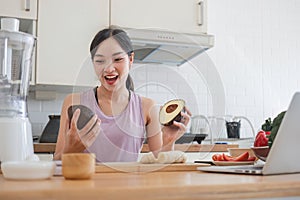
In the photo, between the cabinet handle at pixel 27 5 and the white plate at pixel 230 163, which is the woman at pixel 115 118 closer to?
the white plate at pixel 230 163

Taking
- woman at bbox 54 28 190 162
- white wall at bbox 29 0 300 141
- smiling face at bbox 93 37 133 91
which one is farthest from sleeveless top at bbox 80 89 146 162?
white wall at bbox 29 0 300 141

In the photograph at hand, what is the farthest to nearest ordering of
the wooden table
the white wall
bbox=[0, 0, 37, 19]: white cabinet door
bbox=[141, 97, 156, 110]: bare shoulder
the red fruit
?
the white wall
bbox=[0, 0, 37, 19]: white cabinet door
bbox=[141, 97, 156, 110]: bare shoulder
the red fruit
the wooden table

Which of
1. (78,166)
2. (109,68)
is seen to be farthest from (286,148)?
(109,68)

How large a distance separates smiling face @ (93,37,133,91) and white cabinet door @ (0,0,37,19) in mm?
1518

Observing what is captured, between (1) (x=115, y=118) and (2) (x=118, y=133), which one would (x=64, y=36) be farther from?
(2) (x=118, y=133)

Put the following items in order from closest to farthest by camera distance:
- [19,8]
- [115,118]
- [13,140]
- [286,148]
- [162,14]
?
[286,148], [13,140], [115,118], [19,8], [162,14]

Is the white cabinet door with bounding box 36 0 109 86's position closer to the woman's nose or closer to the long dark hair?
the long dark hair

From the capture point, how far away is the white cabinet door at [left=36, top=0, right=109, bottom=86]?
2.78 m

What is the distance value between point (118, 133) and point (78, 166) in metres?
0.59

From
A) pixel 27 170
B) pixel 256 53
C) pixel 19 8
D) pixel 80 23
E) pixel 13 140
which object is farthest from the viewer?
pixel 256 53

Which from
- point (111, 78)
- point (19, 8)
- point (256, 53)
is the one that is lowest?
point (111, 78)

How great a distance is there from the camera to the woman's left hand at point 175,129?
1.22 metres

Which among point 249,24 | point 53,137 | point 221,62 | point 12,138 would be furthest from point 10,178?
point 249,24

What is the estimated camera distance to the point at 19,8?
2.74m
